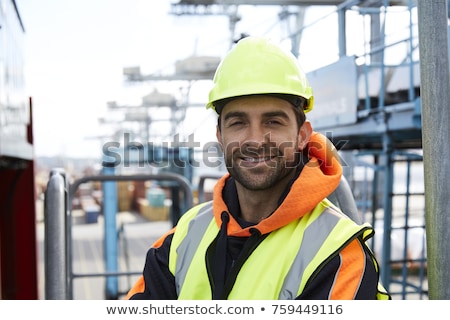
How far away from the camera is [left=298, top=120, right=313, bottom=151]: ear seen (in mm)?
1460

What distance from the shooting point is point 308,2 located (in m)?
12.8

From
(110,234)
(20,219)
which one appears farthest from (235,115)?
(110,234)

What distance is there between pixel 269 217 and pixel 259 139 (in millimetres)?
213

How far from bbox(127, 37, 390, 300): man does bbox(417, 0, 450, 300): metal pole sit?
0.77ft

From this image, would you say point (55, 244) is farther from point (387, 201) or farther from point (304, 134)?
point (387, 201)

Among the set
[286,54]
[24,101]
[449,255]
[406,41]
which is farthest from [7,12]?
[406,41]

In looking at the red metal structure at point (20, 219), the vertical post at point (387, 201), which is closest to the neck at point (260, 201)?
the red metal structure at point (20, 219)

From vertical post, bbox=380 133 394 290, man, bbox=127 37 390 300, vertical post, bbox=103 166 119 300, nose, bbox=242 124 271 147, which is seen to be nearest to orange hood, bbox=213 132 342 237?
man, bbox=127 37 390 300

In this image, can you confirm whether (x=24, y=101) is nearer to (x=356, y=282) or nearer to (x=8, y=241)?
(x=8, y=241)

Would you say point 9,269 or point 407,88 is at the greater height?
point 407,88

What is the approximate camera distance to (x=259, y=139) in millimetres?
1358

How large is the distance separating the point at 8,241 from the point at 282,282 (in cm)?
360

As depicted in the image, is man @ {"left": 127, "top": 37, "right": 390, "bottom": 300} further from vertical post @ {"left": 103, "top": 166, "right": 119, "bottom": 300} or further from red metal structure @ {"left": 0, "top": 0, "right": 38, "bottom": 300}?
vertical post @ {"left": 103, "top": 166, "right": 119, "bottom": 300}

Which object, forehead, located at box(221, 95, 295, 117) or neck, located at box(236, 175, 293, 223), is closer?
forehead, located at box(221, 95, 295, 117)
